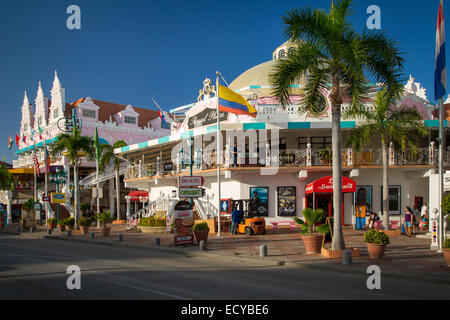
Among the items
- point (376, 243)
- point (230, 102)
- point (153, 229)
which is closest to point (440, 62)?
point (376, 243)

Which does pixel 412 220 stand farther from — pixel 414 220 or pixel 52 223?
pixel 52 223

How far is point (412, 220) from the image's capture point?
2348cm

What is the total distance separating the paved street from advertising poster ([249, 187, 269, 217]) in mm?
11625

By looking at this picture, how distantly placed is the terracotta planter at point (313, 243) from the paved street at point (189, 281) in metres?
2.13

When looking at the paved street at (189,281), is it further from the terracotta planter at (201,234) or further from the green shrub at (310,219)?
the terracotta planter at (201,234)

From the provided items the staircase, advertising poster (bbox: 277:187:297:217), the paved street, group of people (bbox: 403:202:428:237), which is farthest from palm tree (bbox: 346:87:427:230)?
the staircase

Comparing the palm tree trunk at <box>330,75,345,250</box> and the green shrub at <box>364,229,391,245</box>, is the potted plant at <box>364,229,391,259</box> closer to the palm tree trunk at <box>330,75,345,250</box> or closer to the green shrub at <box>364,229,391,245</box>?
the green shrub at <box>364,229,391,245</box>

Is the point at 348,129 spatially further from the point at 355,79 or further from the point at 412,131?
the point at 355,79

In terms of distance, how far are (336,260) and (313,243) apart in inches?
63.3

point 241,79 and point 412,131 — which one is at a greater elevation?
point 241,79

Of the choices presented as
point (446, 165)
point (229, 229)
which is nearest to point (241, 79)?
point (229, 229)

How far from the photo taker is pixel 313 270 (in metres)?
12.9

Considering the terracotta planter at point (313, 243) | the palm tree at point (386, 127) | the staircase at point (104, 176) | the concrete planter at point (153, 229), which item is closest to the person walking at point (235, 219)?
the concrete planter at point (153, 229)
